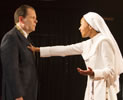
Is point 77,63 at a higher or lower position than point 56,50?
lower

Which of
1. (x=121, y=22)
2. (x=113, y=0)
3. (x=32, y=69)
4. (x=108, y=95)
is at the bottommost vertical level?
(x=108, y=95)

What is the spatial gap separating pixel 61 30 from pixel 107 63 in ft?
6.54

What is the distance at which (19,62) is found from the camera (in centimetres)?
200

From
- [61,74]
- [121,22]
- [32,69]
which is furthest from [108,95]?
[121,22]

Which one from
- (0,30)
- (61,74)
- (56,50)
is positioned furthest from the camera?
(61,74)

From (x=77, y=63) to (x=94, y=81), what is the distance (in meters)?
1.86

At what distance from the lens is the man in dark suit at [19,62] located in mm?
1909

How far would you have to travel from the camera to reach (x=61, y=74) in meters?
4.04

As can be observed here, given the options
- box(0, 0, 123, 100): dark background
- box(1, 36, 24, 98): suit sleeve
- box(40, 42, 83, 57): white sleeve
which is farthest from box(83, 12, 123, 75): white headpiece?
box(0, 0, 123, 100): dark background

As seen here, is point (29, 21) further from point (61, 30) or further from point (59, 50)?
point (61, 30)

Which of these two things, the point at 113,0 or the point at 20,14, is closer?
the point at 20,14

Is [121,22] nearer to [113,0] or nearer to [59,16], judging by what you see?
[113,0]

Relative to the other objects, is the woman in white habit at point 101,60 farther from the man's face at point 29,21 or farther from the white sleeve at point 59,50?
the white sleeve at point 59,50

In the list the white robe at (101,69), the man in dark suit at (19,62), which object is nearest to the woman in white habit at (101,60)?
the white robe at (101,69)
